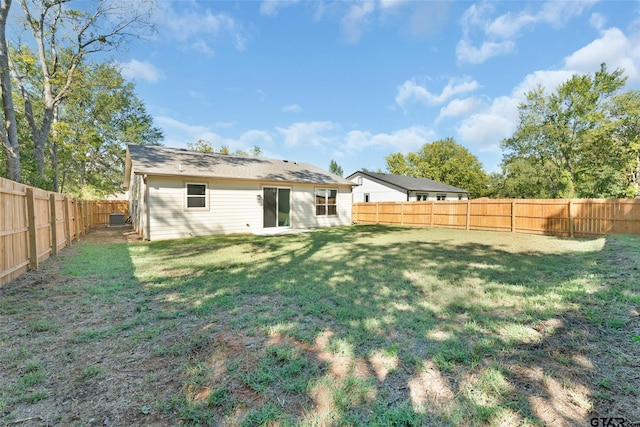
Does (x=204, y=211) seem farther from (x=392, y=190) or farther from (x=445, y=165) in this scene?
(x=445, y=165)

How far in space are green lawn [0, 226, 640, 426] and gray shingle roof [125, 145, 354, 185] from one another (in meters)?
5.99

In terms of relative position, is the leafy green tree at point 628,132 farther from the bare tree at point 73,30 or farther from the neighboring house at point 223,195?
the bare tree at point 73,30

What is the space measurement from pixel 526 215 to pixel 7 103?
2102cm

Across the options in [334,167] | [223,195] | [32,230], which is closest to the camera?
[32,230]

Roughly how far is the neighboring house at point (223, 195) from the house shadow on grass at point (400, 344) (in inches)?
231

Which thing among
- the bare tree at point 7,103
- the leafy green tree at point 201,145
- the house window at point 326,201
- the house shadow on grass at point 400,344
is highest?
the leafy green tree at point 201,145

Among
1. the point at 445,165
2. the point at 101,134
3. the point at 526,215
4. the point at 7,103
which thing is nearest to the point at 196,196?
the point at 7,103

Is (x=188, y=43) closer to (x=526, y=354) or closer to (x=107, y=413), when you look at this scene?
(x=107, y=413)

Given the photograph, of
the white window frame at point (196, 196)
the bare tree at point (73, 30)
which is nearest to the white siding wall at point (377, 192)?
the white window frame at point (196, 196)

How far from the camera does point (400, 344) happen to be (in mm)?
2641

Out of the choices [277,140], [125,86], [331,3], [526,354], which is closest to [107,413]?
[526,354]

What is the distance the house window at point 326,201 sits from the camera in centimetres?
1497

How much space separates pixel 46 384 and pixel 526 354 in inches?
153

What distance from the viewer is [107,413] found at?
179cm
